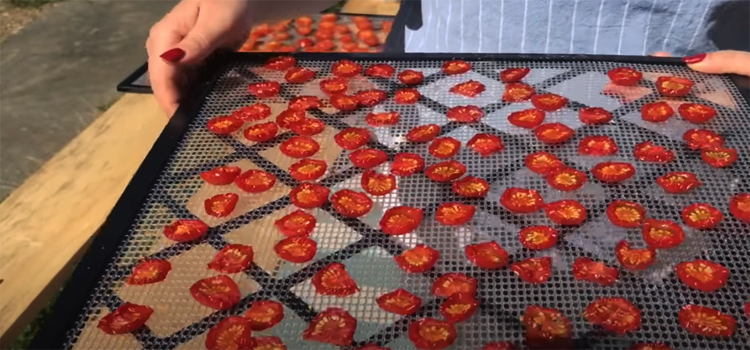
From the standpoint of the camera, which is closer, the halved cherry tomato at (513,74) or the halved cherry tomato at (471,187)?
the halved cherry tomato at (471,187)

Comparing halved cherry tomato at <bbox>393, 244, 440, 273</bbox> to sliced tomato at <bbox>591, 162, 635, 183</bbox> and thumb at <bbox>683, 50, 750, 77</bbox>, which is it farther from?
thumb at <bbox>683, 50, 750, 77</bbox>

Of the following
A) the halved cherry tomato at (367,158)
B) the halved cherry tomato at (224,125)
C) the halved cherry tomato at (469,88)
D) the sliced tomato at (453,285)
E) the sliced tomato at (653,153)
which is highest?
the halved cherry tomato at (469,88)

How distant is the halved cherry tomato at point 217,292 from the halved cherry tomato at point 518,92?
1.20 feet

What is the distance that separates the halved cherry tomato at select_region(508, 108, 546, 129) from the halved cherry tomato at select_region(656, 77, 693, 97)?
137 mm

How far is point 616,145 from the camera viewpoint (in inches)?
25.3

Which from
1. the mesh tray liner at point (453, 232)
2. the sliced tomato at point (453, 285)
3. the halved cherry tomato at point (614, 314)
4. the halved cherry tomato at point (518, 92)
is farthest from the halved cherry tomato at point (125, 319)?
the halved cherry tomato at point (518, 92)

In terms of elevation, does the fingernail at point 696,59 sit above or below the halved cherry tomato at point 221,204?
above

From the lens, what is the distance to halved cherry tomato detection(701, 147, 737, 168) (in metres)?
0.61

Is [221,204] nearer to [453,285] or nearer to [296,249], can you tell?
[296,249]

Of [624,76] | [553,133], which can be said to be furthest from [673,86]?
[553,133]

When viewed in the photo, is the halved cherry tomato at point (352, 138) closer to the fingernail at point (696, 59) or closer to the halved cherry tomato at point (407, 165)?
the halved cherry tomato at point (407, 165)

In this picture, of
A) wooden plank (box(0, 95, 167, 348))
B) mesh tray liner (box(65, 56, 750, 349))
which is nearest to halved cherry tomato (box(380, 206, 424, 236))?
mesh tray liner (box(65, 56, 750, 349))

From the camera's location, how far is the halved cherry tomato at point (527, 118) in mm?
680

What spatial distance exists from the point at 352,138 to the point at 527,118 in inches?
7.1
